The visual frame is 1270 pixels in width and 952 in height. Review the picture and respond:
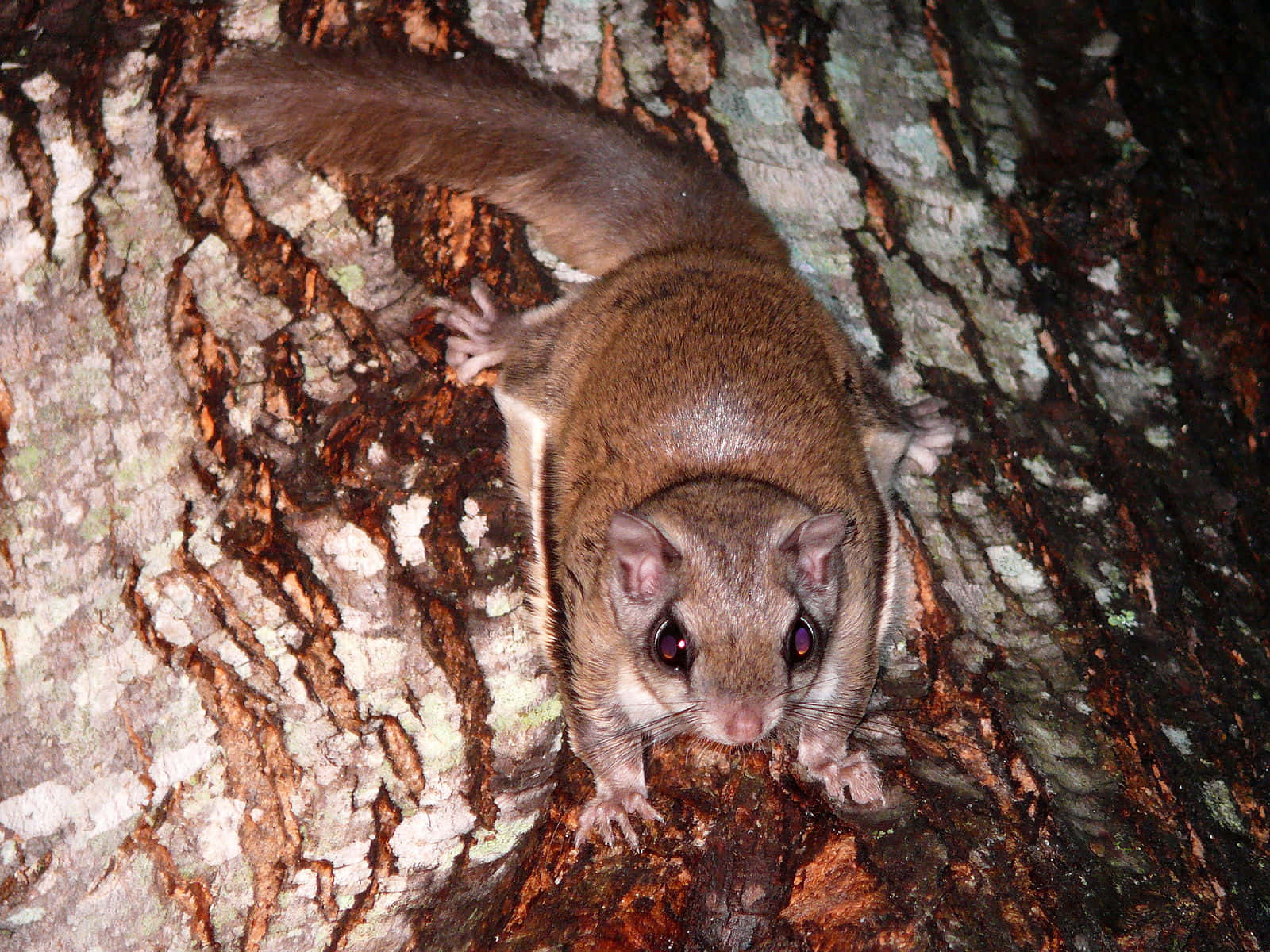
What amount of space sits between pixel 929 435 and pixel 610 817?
4.54ft

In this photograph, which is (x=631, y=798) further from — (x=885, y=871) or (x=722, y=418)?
(x=722, y=418)

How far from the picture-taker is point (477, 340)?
3.12 m

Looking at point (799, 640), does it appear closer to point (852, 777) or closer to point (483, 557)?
point (852, 777)

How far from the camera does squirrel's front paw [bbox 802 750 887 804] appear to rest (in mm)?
2477

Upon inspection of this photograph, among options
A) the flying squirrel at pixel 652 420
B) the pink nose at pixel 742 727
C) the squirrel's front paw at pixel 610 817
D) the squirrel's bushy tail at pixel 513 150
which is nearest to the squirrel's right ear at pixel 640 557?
the flying squirrel at pixel 652 420

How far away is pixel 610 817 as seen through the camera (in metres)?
2.65

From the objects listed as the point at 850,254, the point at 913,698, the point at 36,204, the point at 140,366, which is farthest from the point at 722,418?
the point at 36,204

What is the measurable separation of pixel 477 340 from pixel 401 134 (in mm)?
709

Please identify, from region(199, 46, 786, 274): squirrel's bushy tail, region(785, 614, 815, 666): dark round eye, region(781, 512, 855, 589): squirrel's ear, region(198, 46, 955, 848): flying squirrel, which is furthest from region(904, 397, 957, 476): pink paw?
region(199, 46, 786, 274): squirrel's bushy tail

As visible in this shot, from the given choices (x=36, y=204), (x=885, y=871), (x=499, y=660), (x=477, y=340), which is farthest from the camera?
(x=477, y=340)

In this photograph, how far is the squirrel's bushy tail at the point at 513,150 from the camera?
3.16 metres

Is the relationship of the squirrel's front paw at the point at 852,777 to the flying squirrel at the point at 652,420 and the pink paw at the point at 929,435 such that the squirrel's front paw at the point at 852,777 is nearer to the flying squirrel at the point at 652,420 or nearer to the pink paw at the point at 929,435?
the flying squirrel at the point at 652,420

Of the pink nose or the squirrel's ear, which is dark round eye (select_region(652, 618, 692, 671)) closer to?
the pink nose

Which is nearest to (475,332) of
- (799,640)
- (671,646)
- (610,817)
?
(671,646)
